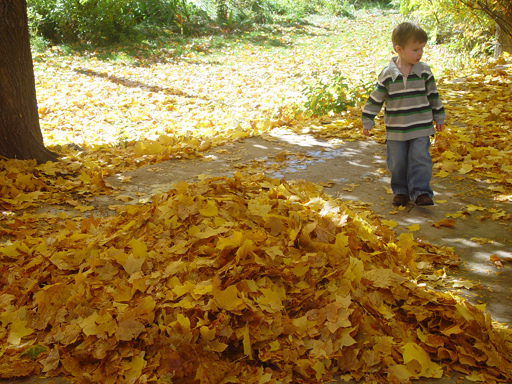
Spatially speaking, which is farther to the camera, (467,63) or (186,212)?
(467,63)

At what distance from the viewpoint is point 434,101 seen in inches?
139

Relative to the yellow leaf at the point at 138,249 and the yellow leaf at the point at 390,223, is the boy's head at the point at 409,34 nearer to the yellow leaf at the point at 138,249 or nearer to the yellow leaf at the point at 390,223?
the yellow leaf at the point at 390,223

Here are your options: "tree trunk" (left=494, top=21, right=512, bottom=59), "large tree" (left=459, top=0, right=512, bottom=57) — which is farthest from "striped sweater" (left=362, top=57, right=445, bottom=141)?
"tree trunk" (left=494, top=21, right=512, bottom=59)

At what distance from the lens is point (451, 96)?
6.49 m

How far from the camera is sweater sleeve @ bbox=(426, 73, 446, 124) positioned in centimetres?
350

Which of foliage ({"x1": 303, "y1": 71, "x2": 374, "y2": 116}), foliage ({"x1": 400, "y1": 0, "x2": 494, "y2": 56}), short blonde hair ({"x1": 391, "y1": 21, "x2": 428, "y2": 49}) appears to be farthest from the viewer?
foliage ({"x1": 400, "y1": 0, "x2": 494, "y2": 56})

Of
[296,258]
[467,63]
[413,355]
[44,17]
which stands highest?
[44,17]

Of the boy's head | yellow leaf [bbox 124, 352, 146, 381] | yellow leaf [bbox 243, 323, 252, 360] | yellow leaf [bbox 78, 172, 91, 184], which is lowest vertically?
yellow leaf [bbox 124, 352, 146, 381]

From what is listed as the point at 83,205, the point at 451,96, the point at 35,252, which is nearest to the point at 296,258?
the point at 35,252

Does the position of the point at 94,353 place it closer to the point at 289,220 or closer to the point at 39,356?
the point at 39,356

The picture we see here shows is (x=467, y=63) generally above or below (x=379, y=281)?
above

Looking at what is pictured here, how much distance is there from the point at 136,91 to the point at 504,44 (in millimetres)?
6973

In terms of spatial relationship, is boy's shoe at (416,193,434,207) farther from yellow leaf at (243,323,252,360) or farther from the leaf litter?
yellow leaf at (243,323,252,360)

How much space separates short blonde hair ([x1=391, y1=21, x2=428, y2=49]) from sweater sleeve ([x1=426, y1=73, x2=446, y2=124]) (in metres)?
0.35
